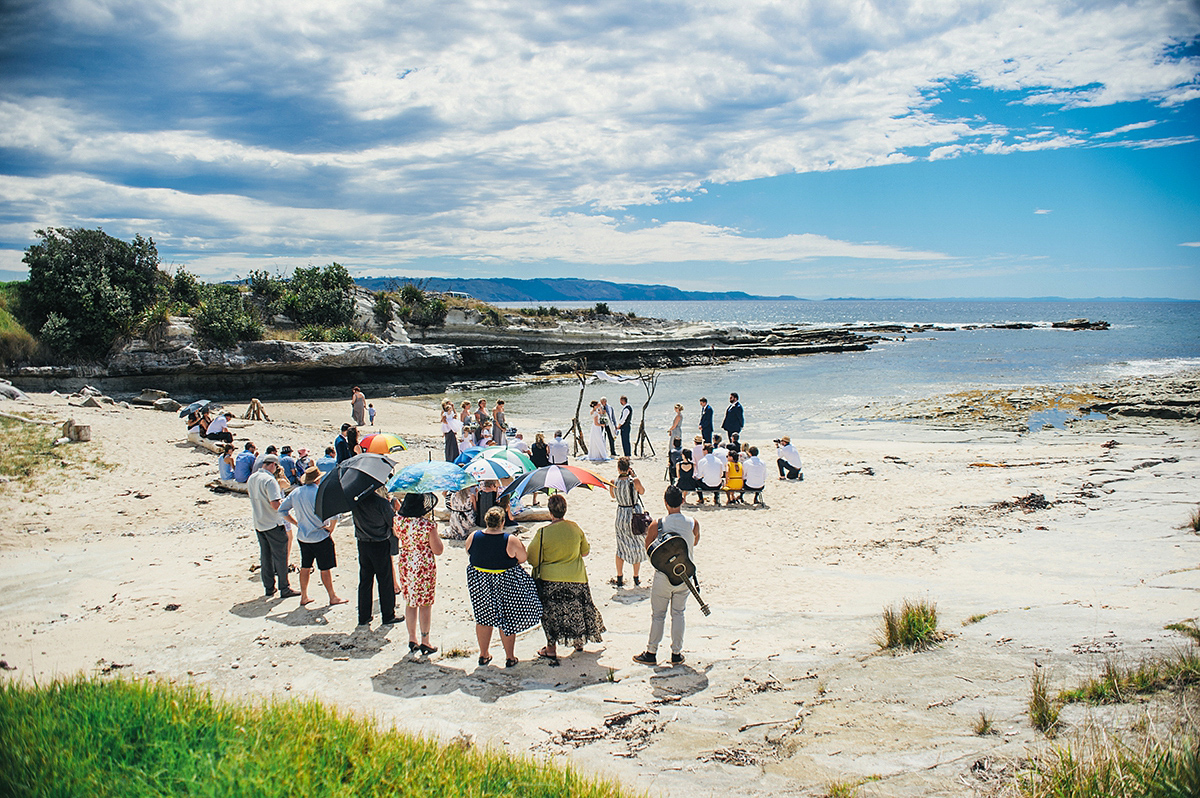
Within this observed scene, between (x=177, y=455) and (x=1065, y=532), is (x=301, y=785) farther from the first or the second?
Answer: (x=177, y=455)

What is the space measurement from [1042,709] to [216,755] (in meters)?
5.06

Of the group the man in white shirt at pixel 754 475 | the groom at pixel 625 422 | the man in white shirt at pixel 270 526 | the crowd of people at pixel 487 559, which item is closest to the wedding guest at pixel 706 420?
the groom at pixel 625 422

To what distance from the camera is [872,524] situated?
11.3 m

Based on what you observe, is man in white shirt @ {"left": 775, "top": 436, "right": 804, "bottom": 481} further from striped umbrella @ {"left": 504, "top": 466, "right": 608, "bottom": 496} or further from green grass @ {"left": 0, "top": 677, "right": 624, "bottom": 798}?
green grass @ {"left": 0, "top": 677, "right": 624, "bottom": 798}

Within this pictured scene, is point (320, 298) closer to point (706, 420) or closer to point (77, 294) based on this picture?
point (77, 294)

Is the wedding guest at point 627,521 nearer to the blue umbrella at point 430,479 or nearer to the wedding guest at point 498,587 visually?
the blue umbrella at point 430,479

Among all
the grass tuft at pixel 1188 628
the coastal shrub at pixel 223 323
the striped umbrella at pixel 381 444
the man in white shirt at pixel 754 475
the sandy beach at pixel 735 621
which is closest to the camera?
the sandy beach at pixel 735 621

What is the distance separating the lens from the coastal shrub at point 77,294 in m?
27.5

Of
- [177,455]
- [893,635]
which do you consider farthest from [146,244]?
[893,635]

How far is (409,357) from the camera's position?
36.5 m

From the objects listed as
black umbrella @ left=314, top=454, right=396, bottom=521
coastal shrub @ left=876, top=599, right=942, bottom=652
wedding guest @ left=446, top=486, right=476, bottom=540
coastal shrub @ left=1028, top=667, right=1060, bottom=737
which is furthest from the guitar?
wedding guest @ left=446, top=486, right=476, bottom=540

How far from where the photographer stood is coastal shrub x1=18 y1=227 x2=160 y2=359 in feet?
90.3

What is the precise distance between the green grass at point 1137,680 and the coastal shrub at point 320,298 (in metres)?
40.2

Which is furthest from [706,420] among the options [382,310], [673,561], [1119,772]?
[382,310]
